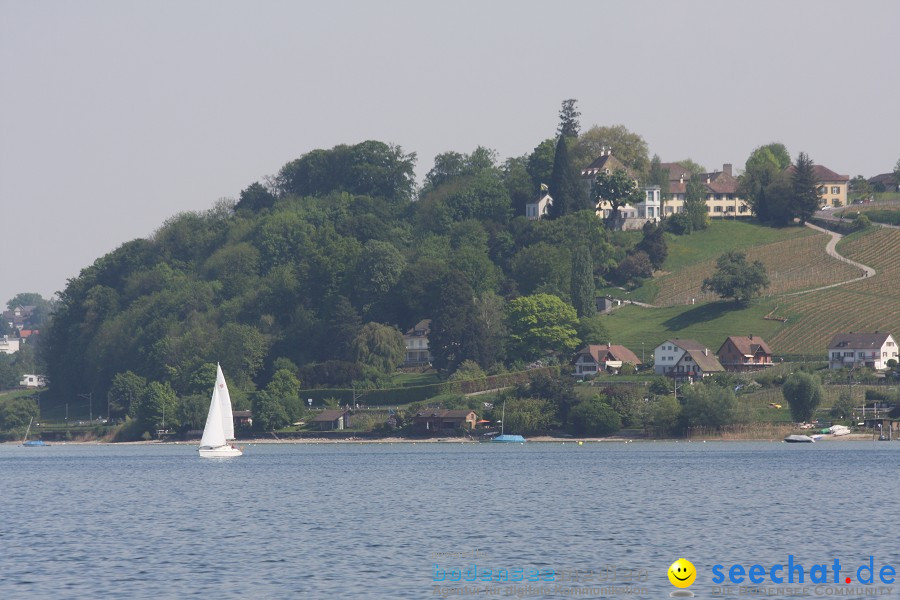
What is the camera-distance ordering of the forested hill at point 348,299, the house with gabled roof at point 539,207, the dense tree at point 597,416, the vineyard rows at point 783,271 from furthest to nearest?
1. the house with gabled roof at point 539,207
2. the vineyard rows at point 783,271
3. the forested hill at point 348,299
4. the dense tree at point 597,416

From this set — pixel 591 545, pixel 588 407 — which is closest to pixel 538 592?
pixel 591 545

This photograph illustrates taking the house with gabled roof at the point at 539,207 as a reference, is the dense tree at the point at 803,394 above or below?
below

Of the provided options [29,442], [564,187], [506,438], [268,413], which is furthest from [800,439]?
[29,442]

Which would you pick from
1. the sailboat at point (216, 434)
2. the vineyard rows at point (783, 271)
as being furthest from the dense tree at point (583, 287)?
the sailboat at point (216, 434)

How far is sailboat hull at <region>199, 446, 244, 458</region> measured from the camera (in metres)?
111

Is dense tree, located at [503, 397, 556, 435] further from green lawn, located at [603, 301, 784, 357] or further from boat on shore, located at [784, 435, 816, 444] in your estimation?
boat on shore, located at [784, 435, 816, 444]

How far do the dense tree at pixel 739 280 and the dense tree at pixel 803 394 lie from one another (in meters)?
39.2

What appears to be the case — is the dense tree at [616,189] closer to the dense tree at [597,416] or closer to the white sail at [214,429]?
the dense tree at [597,416]

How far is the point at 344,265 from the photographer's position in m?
177

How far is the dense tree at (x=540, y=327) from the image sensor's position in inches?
5906

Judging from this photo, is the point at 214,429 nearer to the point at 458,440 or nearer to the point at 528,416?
the point at 458,440

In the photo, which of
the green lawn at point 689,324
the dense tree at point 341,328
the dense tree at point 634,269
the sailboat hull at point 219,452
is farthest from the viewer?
the dense tree at point 634,269

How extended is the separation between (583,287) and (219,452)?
61324 millimetres

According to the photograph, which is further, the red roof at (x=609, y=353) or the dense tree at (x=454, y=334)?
the dense tree at (x=454, y=334)
